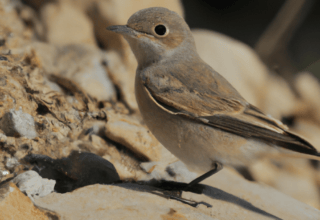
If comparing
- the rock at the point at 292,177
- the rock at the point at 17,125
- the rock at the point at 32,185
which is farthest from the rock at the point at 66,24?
the rock at the point at 292,177

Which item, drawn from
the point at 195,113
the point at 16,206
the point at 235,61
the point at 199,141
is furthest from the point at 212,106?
the point at 235,61

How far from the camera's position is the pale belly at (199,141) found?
2.96m

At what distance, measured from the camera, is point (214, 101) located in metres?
3.04

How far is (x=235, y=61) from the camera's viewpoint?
263 inches

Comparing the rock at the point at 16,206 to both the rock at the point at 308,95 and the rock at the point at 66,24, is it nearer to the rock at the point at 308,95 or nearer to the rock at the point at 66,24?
the rock at the point at 66,24

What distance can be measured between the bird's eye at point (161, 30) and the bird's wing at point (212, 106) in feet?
1.34

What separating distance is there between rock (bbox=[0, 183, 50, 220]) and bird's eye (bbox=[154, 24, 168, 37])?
2.00 m

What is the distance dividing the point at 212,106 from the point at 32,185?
1.78 meters

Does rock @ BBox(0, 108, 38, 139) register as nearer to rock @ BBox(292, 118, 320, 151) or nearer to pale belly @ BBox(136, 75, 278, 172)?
pale belly @ BBox(136, 75, 278, 172)

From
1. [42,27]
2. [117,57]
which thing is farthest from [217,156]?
[42,27]

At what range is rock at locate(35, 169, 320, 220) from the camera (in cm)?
255

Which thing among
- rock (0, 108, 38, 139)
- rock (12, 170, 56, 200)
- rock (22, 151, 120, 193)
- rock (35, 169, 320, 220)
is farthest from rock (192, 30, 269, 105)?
rock (12, 170, 56, 200)

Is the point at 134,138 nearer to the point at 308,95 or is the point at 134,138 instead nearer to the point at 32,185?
the point at 32,185

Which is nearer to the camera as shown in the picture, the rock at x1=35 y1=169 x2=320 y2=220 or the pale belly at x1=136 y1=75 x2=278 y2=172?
the rock at x1=35 y1=169 x2=320 y2=220
